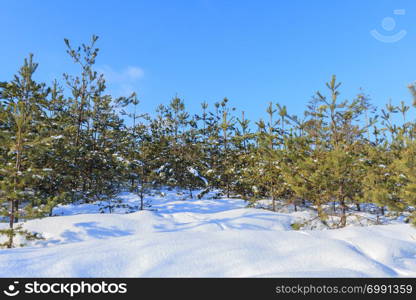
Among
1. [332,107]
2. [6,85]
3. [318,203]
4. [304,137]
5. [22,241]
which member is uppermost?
[6,85]

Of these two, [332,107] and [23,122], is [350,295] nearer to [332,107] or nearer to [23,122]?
[332,107]

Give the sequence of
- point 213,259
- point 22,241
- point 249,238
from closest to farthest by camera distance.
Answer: point 213,259, point 249,238, point 22,241

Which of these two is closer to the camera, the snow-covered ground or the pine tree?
the snow-covered ground

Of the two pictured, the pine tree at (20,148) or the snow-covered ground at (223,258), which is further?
the pine tree at (20,148)

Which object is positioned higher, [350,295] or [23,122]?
[23,122]

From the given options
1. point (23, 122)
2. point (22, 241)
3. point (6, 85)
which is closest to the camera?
point (22, 241)

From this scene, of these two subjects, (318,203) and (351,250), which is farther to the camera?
(318,203)

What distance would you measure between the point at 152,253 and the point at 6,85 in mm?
10918

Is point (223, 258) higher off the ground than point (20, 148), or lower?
lower

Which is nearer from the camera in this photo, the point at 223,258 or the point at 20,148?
the point at 223,258

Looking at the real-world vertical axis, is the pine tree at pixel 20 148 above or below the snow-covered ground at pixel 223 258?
above

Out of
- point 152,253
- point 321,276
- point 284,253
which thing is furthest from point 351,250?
point 152,253

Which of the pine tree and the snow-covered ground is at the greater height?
the pine tree

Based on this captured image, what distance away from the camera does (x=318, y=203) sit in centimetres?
766
